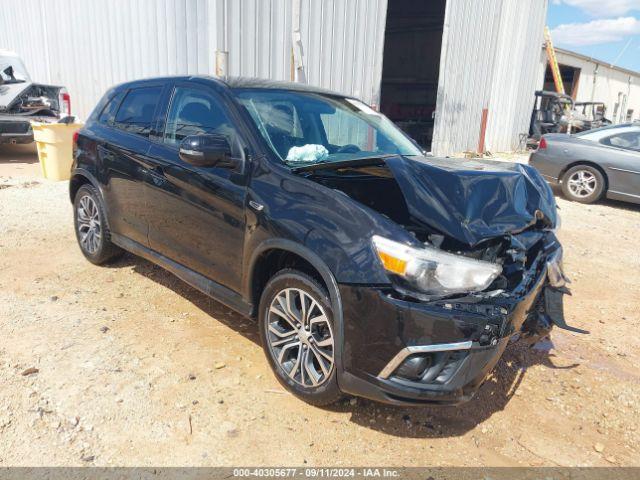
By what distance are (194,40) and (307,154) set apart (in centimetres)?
608

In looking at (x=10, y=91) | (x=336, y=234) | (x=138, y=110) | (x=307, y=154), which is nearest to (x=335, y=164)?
(x=307, y=154)

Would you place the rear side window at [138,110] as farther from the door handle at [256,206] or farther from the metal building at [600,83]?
the metal building at [600,83]

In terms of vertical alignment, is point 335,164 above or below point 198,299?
above

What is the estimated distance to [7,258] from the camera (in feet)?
15.7

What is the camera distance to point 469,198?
2.66 m

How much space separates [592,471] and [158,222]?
309 cm

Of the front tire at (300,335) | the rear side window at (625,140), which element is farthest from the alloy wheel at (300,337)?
the rear side window at (625,140)

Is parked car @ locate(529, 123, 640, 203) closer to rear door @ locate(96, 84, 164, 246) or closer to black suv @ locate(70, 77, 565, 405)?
black suv @ locate(70, 77, 565, 405)

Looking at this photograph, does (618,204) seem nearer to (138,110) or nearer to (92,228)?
(138,110)

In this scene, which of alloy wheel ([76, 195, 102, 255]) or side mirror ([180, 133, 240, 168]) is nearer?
side mirror ([180, 133, 240, 168])

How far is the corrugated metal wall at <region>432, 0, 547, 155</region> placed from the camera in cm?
1275

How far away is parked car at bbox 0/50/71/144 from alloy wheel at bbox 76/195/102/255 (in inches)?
224

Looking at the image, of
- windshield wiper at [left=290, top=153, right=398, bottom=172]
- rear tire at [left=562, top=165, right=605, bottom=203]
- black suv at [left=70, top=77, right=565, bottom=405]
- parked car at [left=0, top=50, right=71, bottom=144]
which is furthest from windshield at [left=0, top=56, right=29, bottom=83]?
rear tire at [left=562, top=165, right=605, bottom=203]

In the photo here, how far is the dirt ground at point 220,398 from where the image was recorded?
2465 millimetres
